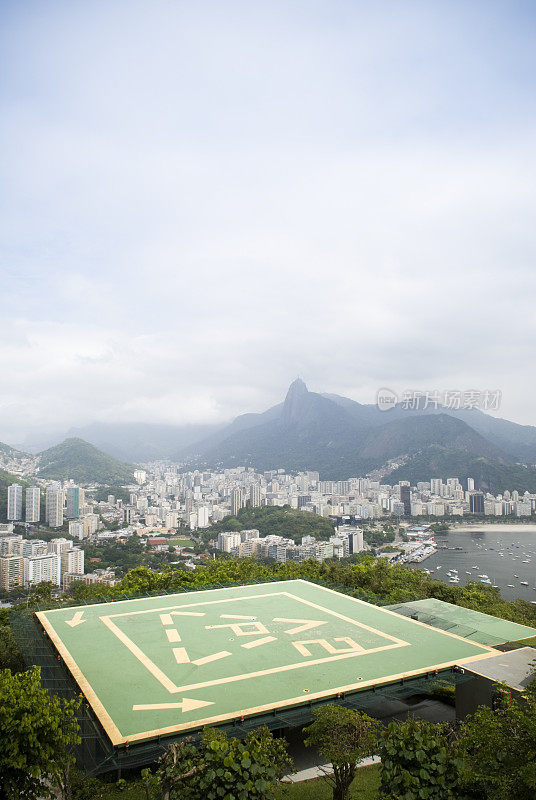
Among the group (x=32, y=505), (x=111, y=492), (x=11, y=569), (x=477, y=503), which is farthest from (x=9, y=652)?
(x=111, y=492)

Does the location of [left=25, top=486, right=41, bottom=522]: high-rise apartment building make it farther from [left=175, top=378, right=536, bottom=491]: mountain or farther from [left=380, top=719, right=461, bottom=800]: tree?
[left=175, top=378, right=536, bottom=491]: mountain

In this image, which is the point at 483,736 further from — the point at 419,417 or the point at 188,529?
the point at 419,417

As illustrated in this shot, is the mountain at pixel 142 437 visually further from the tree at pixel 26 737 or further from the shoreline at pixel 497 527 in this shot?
the tree at pixel 26 737

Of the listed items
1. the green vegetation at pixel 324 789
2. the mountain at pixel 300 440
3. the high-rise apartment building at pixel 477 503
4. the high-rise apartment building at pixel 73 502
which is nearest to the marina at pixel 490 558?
the high-rise apartment building at pixel 477 503

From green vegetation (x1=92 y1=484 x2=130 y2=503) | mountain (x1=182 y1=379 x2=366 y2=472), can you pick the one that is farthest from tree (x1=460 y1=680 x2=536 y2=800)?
mountain (x1=182 y1=379 x2=366 y2=472)

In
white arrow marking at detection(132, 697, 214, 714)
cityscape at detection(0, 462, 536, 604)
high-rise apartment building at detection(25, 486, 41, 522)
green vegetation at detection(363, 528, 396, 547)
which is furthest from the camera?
green vegetation at detection(363, 528, 396, 547)

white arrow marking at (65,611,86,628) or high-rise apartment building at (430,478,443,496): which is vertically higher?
white arrow marking at (65,611,86,628)

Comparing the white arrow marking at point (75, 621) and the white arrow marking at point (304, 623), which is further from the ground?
the white arrow marking at point (75, 621)
